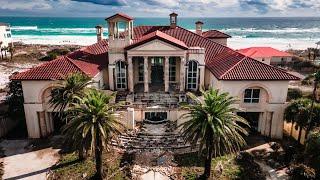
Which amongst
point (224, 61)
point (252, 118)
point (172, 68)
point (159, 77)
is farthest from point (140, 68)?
point (252, 118)

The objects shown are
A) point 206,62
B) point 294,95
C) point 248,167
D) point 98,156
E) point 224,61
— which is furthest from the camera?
point 294,95

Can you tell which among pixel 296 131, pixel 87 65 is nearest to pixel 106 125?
pixel 87 65

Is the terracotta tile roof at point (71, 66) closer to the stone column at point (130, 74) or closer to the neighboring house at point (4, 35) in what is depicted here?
the stone column at point (130, 74)

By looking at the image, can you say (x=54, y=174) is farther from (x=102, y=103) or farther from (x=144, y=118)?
(x=144, y=118)

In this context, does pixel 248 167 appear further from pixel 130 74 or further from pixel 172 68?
pixel 172 68

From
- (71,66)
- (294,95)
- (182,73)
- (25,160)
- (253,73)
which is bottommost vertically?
(25,160)

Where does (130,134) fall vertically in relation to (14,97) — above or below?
below

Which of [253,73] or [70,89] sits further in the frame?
[253,73]

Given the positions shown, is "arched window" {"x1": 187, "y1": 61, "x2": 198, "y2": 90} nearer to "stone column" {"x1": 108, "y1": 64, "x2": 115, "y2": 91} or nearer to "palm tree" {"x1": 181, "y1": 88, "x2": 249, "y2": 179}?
"stone column" {"x1": 108, "y1": 64, "x2": 115, "y2": 91}

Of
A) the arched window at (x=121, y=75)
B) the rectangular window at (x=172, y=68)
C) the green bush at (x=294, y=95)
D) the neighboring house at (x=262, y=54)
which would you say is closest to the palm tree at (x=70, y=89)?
the arched window at (x=121, y=75)
